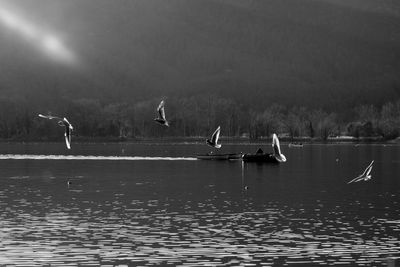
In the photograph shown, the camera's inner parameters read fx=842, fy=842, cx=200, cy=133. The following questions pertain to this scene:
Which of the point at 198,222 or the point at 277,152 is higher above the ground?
the point at 277,152

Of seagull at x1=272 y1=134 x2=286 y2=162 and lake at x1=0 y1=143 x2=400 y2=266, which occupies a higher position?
seagull at x1=272 y1=134 x2=286 y2=162

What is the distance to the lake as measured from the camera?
50281 millimetres

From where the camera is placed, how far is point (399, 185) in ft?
352

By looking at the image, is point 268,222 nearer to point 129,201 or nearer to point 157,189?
point 129,201

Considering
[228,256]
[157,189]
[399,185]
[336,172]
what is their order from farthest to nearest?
[336,172] → [399,185] → [157,189] → [228,256]

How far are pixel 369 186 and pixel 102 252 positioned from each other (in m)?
60.8

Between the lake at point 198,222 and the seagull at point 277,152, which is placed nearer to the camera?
the lake at point 198,222

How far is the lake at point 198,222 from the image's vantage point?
50.3 metres

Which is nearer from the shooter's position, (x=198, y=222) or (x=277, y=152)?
(x=198, y=222)

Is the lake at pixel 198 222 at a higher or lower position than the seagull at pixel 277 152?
lower

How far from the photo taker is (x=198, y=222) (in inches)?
2608

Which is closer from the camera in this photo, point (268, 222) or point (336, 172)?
point (268, 222)

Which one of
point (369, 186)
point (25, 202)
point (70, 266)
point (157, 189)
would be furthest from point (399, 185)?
point (70, 266)

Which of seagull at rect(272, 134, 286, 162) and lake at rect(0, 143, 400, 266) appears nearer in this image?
lake at rect(0, 143, 400, 266)
